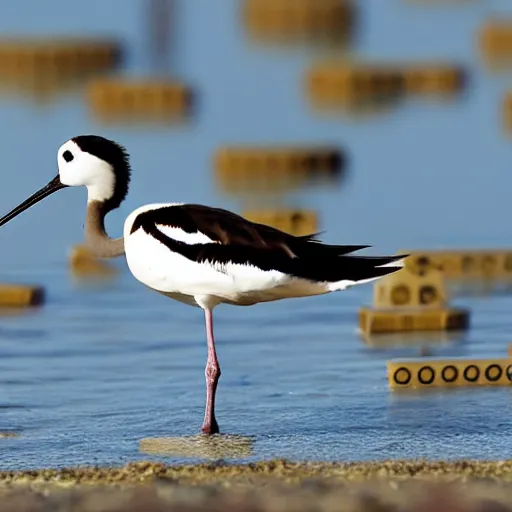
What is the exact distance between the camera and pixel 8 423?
1173cm

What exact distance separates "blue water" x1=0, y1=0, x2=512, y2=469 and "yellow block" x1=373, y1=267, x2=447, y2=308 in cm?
36

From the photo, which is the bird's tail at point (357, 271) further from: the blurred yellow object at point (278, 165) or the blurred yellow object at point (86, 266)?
the blurred yellow object at point (278, 165)

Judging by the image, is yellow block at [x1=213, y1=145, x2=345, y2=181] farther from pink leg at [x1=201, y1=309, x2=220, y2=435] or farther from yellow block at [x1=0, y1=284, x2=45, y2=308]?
pink leg at [x1=201, y1=309, x2=220, y2=435]

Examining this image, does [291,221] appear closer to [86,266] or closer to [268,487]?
[86,266]

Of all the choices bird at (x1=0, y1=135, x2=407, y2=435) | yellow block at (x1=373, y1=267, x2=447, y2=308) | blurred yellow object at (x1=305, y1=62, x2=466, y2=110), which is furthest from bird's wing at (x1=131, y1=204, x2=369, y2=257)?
blurred yellow object at (x1=305, y1=62, x2=466, y2=110)

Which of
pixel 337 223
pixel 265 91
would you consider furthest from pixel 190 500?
pixel 265 91

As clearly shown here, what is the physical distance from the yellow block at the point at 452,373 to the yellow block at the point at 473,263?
5386 millimetres

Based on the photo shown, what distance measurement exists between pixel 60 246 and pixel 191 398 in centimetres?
864

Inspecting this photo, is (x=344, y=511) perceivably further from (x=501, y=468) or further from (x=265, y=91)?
(x=265, y=91)

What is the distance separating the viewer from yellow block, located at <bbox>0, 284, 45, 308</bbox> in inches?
656

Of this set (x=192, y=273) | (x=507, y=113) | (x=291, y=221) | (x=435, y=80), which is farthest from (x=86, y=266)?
(x=435, y=80)

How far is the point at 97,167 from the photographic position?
1191 centimetres

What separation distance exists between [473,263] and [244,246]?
7120 millimetres

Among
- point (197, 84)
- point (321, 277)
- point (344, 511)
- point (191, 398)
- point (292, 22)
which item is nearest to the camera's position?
point (344, 511)
